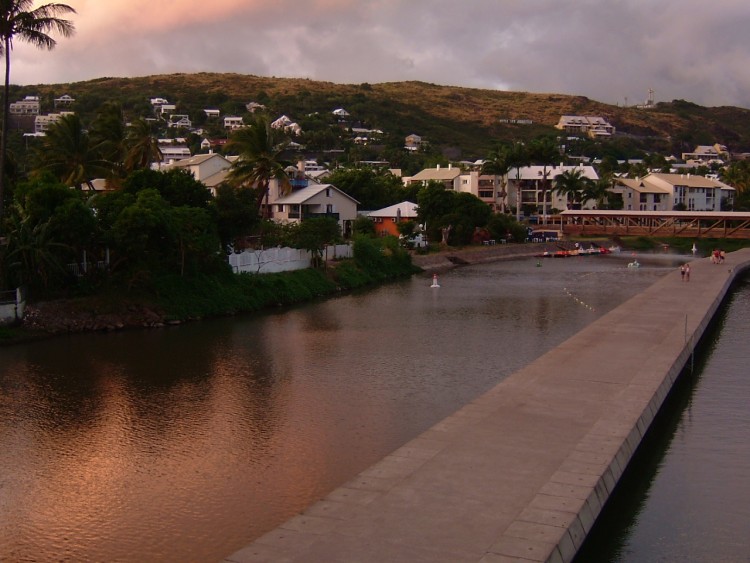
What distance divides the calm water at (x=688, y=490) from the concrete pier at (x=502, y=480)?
0.77 m

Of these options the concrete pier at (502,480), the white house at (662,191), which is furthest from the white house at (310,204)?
the white house at (662,191)

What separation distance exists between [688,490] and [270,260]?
117ft

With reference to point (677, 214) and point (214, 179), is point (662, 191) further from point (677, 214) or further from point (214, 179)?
point (214, 179)

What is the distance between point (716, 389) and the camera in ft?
87.8

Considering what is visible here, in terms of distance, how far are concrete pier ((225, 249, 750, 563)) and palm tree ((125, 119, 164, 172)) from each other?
3893 centimetres

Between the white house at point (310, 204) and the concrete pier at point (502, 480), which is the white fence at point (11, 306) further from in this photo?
the white house at point (310, 204)

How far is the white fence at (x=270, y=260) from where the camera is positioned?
4756cm

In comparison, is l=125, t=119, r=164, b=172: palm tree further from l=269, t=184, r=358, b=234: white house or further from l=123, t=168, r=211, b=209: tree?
l=269, t=184, r=358, b=234: white house

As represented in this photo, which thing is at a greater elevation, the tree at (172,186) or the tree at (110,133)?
the tree at (110,133)

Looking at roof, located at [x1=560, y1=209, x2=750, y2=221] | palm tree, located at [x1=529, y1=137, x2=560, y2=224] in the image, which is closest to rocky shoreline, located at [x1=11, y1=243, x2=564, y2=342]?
roof, located at [x1=560, y1=209, x2=750, y2=221]

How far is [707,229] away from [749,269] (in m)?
28.5

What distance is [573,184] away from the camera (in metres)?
114

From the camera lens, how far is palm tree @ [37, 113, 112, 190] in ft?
165

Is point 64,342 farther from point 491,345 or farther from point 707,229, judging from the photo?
point 707,229
